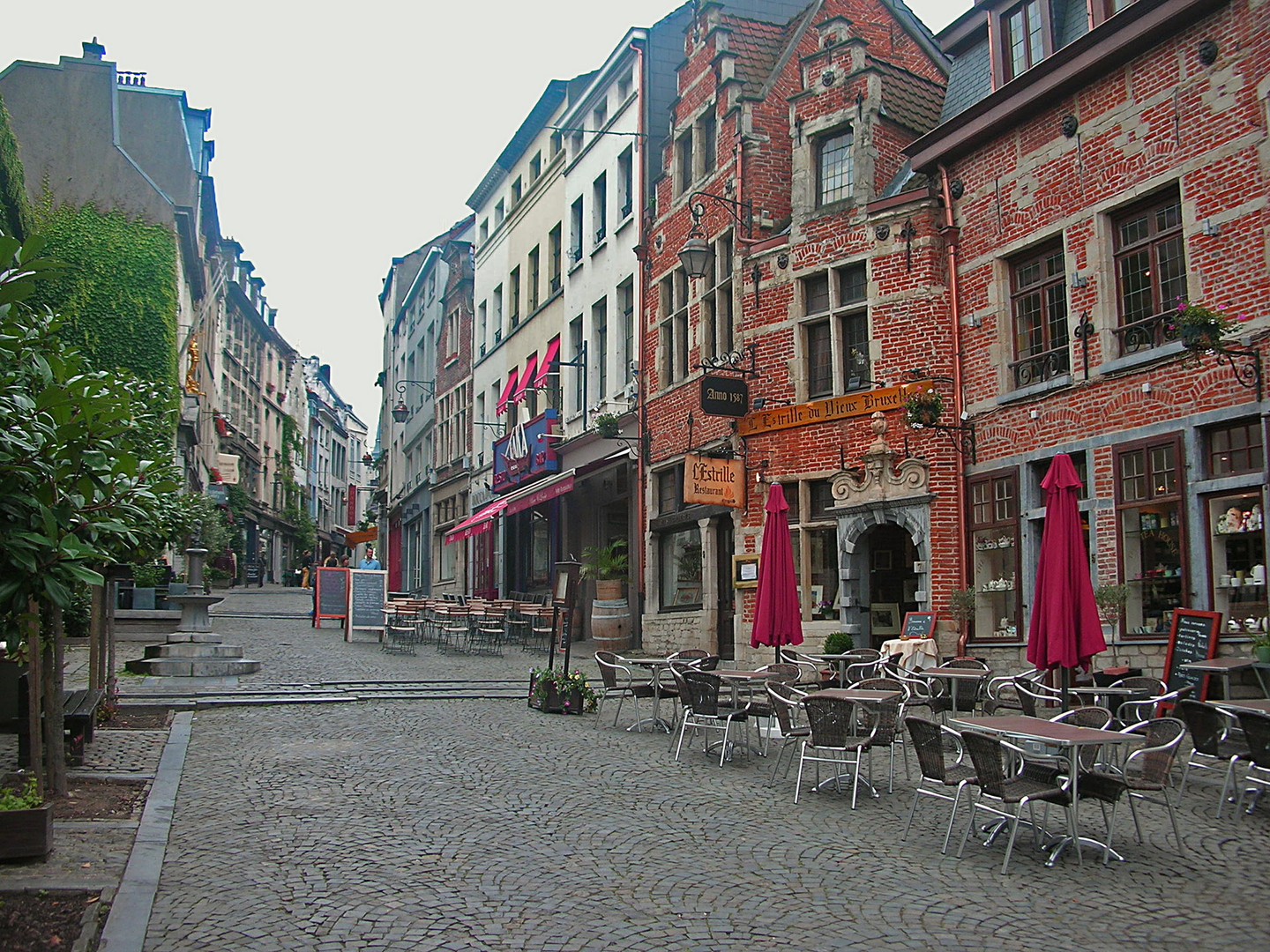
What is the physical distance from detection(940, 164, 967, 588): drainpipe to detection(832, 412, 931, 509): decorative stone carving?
0.48 metres

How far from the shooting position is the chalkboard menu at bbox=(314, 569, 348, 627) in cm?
2453

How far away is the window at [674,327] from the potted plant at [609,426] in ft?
4.89

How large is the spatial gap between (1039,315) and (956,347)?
140cm

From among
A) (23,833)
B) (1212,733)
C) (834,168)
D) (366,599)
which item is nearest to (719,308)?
(834,168)

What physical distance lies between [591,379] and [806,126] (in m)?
9.16

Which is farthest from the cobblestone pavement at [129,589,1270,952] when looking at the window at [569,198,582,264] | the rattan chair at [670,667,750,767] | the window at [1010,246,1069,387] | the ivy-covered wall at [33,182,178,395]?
the ivy-covered wall at [33,182,178,395]

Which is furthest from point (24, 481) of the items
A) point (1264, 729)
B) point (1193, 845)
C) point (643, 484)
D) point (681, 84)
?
point (681, 84)

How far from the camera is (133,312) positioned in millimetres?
27516

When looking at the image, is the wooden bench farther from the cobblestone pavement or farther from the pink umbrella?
the pink umbrella

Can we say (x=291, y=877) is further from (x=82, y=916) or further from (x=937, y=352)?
(x=937, y=352)

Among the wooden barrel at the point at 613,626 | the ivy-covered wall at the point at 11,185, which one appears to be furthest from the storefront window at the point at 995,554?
the ivy-covered wall at the point at 11,185

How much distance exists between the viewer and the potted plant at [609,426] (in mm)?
22703

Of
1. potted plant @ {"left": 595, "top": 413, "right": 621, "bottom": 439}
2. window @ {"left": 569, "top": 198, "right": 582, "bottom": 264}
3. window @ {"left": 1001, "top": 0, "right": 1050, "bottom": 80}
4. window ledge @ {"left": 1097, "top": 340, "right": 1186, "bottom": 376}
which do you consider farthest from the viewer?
window @ {"left": 569, "top": 198, "right": 582, "bottom": 264}

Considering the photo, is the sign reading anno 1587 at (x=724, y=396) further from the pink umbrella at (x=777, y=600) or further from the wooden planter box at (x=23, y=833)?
the wooden planter box at (x=23, y=833)
